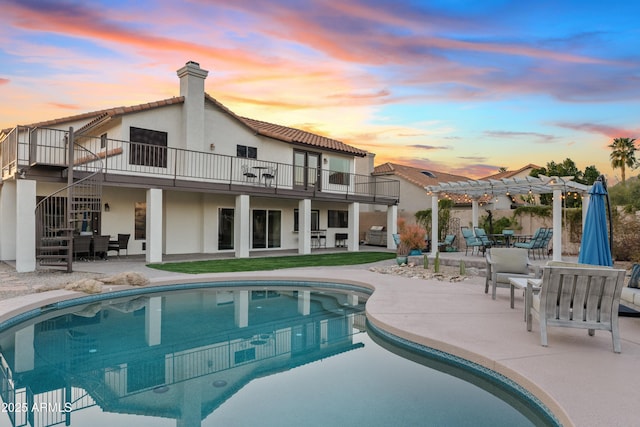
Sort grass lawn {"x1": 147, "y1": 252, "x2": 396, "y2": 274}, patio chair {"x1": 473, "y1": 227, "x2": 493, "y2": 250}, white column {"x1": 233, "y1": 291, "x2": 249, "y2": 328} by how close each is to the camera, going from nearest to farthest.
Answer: white column {"x1": 233, "y1": 291, "x2": 249, "y2": 328} < grass lawn {"x1": 147, "y1": 252, "x2": 396, "y2": 274} < patio chair {"x1": 473, "y1": 227, "x2": 493, "y2": 250}

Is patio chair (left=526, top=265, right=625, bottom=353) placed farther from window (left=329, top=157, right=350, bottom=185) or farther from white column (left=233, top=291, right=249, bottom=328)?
window (left=329, top=157, right=350, bottom=185)

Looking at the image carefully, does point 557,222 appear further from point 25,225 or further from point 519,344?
point 25,225

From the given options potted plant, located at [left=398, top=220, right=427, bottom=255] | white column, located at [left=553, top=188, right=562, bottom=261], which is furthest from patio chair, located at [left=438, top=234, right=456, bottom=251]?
white column, located at [left=553, top=188, right=562, bottom=261]

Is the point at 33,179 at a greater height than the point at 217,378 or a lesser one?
greater

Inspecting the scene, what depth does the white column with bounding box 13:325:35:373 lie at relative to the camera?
5128 millimetres

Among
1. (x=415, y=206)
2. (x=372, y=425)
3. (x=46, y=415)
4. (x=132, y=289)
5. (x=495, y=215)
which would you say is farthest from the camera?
(x=415, y=206)

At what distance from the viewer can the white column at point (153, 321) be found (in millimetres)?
6285

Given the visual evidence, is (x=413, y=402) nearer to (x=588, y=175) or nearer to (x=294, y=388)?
(x=294, y=388)

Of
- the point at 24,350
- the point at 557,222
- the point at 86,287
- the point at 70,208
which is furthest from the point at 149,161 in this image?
the point at 557,222

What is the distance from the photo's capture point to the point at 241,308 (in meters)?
8.42

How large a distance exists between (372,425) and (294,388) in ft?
4.03

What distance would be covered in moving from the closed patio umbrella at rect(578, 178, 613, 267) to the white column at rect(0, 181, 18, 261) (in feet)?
54.8

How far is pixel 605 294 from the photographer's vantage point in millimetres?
4477

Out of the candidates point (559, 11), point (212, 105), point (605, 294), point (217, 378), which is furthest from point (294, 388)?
point (212, 105)
